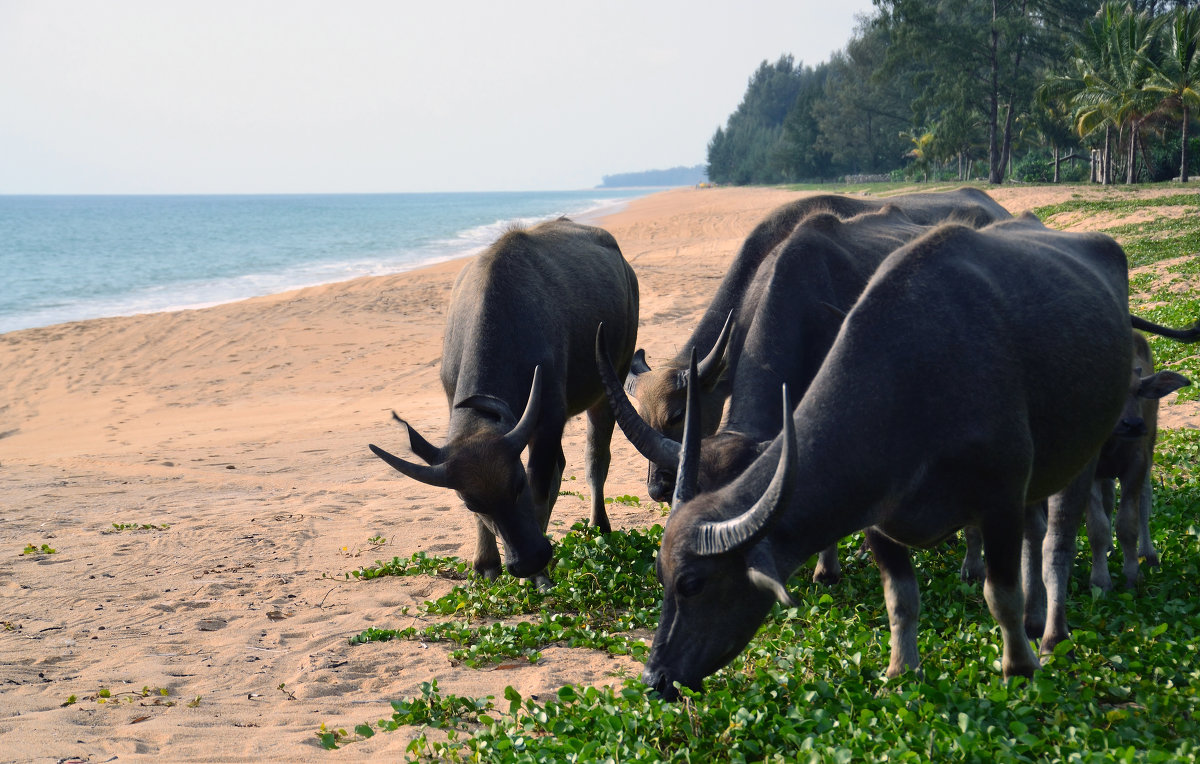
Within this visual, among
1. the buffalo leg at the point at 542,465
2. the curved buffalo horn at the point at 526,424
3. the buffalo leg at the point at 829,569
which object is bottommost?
the buffalo leg at the point at 829,569

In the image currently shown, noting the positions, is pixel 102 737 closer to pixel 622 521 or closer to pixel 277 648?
pixel 277 648

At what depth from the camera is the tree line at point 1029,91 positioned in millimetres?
39500

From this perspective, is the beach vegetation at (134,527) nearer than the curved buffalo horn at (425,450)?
No

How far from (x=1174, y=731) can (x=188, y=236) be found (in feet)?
284

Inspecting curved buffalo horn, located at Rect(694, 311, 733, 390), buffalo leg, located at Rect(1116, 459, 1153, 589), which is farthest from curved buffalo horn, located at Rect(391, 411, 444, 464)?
buffalo leg, located at Rect(1116, 459, 1153, 589)

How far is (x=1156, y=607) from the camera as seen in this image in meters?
5.52

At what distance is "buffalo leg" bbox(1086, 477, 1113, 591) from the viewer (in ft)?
19.5

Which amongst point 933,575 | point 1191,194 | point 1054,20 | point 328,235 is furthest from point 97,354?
point 328,235

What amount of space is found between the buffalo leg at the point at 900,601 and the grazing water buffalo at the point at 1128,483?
67.7 inches

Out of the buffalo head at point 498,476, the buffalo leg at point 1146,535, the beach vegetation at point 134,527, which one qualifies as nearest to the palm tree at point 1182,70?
the buffalo leg at point 1146,535

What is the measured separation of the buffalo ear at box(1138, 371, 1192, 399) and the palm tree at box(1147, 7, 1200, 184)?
120 feet

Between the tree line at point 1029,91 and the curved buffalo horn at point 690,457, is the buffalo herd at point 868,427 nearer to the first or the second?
the curved buffalo horn at point 690,457

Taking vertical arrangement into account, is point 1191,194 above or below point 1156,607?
above

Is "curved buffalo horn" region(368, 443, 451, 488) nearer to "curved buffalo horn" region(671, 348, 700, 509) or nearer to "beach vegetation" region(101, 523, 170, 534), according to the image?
"curved buffalo horn" region(671, 348, 700, 509)
